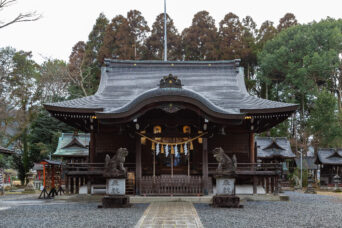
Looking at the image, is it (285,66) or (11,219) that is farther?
(285,66)

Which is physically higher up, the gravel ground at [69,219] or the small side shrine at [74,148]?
the small side shrine at [74,148]

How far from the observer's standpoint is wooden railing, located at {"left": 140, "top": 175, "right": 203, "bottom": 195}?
13211mm

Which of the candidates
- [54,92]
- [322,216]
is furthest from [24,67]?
[322,216]

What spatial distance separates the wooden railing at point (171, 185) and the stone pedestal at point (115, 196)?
1.93m

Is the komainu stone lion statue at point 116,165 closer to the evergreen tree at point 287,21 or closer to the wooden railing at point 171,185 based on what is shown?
the wooden railing at point 171,185

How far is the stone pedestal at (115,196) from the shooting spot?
37.0 feet

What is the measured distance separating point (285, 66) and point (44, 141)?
968 inches

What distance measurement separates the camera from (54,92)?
121 ft

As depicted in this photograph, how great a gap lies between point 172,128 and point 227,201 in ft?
13.7

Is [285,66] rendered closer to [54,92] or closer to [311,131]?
[311,131]

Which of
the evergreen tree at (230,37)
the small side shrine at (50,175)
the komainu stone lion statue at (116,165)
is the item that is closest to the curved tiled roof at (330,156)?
the evergreen tree at (230,37)

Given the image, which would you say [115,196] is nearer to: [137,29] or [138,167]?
[138,167]

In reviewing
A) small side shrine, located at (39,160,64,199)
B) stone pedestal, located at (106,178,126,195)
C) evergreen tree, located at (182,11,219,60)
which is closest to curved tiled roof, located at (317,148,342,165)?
evergreen tree, located at (182,11,219,60)

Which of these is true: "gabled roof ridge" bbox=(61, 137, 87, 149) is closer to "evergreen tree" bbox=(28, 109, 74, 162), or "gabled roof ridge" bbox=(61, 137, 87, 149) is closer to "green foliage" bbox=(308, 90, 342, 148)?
"evergreen tree" bbox=(28, 109, 74, 162)
